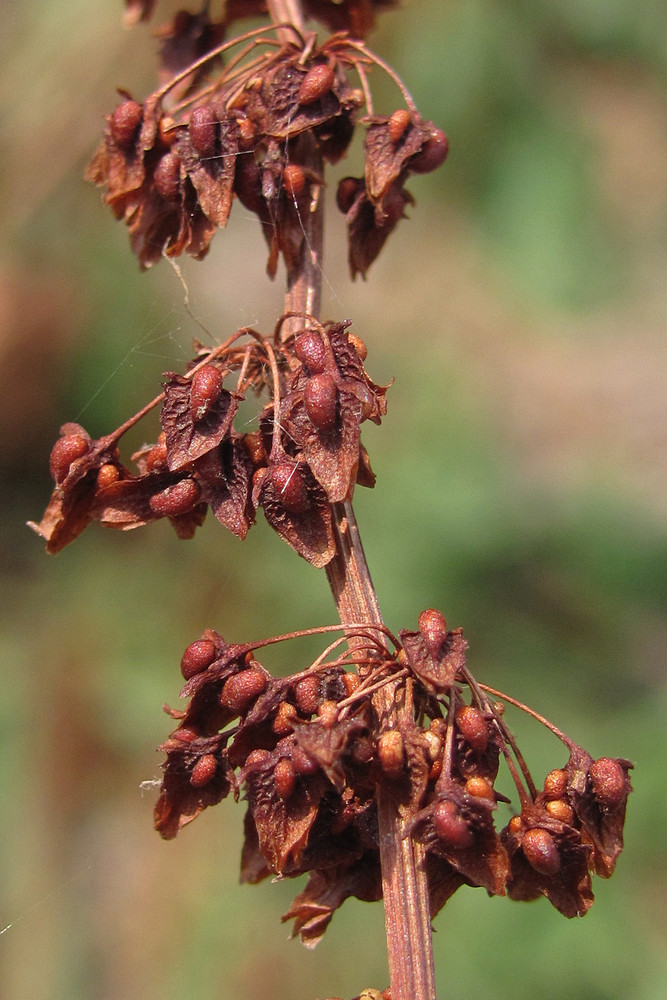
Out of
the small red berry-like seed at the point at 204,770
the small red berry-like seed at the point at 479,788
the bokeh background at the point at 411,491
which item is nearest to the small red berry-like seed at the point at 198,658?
the small red berry-like seed at the point at 204,770

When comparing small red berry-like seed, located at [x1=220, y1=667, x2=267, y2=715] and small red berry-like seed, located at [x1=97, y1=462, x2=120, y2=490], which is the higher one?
small red berry-like seed, located at [x1=97, y1=462, x2=120, y2=490]

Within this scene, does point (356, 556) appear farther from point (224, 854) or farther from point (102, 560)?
point (102, 560)

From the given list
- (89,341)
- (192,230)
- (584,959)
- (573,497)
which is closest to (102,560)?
(89,341)

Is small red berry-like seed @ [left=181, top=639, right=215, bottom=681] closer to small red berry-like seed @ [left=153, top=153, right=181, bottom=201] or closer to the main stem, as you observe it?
the main stem

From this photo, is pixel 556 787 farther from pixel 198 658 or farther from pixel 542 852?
pixel 198 658

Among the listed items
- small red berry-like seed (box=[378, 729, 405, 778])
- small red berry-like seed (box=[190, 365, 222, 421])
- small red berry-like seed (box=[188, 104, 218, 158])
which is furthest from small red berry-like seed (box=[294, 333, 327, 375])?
small red berry-like seed (box=[378, 729, 405, 778])
